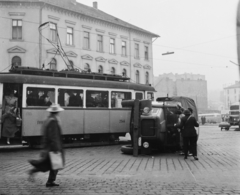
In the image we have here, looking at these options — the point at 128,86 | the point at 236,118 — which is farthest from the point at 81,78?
the point at 236,118

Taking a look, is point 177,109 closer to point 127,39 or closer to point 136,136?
point 136,136

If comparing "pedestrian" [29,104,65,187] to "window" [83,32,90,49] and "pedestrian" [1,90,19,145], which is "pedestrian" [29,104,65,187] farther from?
"window" [83,32,90,49]

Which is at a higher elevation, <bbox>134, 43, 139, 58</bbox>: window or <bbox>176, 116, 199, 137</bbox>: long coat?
<bbox>134, 43, 139, 58</bbox>: window

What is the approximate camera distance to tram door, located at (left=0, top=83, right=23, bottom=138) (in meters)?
13.5

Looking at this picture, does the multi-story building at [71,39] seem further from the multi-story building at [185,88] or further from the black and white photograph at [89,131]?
the multi-story building at [185,88]

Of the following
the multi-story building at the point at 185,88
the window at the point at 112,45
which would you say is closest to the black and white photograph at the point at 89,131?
the window at the point at 112,45

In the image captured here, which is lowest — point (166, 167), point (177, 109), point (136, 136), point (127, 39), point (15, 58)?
point (166, 167)

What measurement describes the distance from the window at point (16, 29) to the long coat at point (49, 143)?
92.1 ft

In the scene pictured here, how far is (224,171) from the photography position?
8461 mm

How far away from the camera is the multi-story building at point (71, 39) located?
3216 cm

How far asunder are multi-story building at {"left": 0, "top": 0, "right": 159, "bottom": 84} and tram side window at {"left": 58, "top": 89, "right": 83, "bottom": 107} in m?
11.1

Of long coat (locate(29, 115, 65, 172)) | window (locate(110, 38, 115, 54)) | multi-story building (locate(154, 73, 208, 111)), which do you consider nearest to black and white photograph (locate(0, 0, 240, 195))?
long coat (locate(29, 115, 65, 172))

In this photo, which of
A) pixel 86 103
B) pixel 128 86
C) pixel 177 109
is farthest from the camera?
pixel 128 86

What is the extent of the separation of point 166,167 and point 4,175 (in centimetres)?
439
